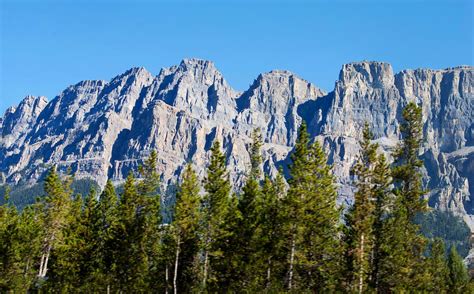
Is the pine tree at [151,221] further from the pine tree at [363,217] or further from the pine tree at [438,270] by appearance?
the pine tree at [438,270]

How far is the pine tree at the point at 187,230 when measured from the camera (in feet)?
158

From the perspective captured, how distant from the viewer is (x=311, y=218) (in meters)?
43.8

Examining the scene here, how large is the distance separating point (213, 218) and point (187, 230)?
9.17ft

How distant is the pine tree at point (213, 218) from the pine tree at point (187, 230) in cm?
101

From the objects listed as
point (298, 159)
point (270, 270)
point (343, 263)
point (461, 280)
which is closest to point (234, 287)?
point (270, 270)

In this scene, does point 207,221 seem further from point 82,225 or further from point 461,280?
point 461,280

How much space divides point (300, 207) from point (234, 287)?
10.3 meters

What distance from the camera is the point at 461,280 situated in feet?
319

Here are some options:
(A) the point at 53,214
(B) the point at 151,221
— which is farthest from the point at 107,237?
(A) the point at 53,214

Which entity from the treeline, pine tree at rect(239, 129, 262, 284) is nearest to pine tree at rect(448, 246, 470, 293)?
the treeline

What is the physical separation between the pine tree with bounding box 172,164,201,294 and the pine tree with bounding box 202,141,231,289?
101 centimetres

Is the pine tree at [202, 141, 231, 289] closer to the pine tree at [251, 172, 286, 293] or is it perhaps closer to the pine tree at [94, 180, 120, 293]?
the pine tree at [251, 172, 286, 293]

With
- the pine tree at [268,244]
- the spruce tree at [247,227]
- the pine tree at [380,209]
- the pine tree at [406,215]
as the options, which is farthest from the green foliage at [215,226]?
the pine tree at [406,215]

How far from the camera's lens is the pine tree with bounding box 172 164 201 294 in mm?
48250
